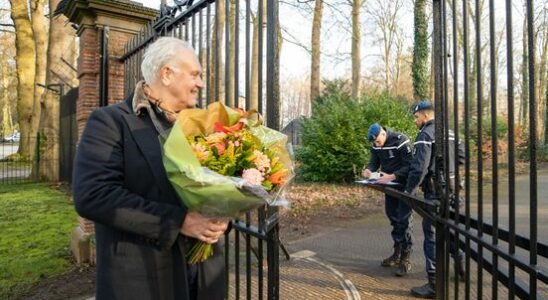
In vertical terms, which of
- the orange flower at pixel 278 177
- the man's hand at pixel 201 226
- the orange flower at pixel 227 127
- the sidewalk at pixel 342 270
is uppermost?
the orange flower at pixel 227 127

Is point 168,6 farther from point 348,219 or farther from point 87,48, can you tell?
point 348,219

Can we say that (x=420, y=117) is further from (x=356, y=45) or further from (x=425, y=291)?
(x=356, y=45)

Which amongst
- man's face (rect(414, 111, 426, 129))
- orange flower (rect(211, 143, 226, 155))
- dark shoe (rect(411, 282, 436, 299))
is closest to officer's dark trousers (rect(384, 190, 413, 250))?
dark shoe (rect(411, 282, 436, 299))

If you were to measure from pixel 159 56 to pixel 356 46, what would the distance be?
1924cm

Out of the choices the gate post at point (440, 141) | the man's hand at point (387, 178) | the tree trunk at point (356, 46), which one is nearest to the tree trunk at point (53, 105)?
the tree trunk at point (356, 46)

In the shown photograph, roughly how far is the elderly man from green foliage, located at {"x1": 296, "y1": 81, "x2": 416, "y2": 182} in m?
10.7

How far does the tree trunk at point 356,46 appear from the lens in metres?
18.9

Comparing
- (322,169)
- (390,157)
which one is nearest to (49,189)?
(322,169)

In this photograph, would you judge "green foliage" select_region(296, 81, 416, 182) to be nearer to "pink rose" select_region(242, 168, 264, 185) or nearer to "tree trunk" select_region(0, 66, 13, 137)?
"pink rose" select_region(242, 168, 264, 185)

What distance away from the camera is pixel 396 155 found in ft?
18.7

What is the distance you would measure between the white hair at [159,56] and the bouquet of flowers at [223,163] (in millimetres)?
318

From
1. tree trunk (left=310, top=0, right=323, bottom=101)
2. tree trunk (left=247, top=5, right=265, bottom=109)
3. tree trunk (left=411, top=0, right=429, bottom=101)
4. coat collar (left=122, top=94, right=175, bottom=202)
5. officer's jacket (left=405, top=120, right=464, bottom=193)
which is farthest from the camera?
tree trunk (left=310, top=0, right=323, bottom=101)

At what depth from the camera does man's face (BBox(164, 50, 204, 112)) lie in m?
2.03

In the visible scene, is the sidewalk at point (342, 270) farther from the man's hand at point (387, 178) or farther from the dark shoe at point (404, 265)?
the man's hand at point (387, 178)
